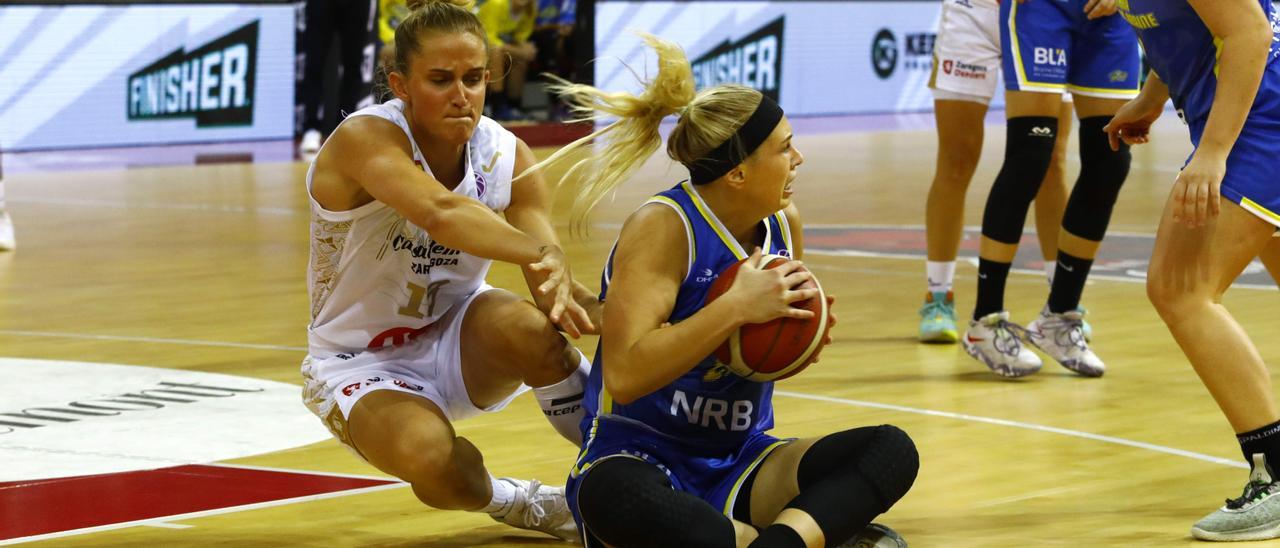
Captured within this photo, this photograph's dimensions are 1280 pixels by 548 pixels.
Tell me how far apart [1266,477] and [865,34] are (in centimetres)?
1631

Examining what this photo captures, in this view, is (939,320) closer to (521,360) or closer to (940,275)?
(940,275)

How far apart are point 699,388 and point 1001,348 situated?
2374 mm

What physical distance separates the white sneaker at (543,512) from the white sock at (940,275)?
108 inches

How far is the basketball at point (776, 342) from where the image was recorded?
339 centimetres

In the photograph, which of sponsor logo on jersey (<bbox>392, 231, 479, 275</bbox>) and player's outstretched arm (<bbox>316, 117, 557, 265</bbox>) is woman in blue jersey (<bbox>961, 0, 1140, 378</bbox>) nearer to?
sponsor logo on jersey (<bbox>392, 231, 479, 275</bbox>)

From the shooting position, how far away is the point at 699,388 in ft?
11.8

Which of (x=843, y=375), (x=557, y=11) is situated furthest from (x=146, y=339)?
(x=557, y=11)

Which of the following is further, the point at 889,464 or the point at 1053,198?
the point at 1053,198

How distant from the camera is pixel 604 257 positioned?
8680mm

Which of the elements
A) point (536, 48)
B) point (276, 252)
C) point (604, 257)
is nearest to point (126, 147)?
point (536, 48)

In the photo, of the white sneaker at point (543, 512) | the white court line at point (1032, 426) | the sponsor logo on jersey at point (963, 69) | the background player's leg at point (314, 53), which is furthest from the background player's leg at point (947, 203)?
the background player's leg at point (314, 53)

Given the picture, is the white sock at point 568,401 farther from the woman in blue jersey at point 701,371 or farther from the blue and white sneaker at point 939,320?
the blue and white sneaker at point 939,320

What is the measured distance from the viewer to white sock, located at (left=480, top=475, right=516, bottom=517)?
3969mm

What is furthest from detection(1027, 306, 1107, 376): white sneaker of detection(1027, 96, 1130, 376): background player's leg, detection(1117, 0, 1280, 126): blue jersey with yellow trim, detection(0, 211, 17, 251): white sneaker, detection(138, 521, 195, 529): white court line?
detection(0, 211, 17, 251): white sneaker
